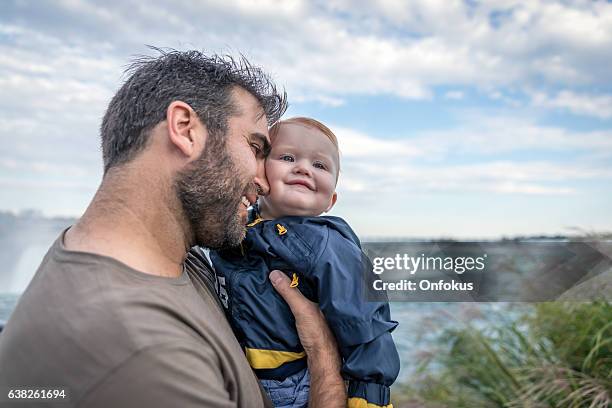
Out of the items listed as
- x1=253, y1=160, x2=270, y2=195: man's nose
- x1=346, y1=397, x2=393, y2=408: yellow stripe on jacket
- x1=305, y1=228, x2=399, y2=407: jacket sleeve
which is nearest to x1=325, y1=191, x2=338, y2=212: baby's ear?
x1=253, y1=160, x2=270, y2=195: man's nose

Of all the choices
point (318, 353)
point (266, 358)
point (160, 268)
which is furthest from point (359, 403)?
point (160, 268)

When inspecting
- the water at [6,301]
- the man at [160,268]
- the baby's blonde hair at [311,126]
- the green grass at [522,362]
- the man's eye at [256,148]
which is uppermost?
the baby's blonde hair at [311,126]

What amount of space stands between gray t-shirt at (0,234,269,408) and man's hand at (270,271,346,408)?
42 centimetres

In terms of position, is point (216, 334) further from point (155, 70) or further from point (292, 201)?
point (155, 70)

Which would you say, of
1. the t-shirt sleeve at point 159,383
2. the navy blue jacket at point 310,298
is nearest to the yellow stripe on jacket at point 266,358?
the navy blue jacket at point 310,298

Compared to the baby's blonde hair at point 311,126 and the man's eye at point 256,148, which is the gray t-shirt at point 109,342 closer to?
the man's eye at point 256,148

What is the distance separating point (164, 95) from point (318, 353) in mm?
946

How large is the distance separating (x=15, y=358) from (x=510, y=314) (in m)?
4.51

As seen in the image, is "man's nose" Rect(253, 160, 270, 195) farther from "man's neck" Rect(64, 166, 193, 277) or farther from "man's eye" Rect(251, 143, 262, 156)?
"man's neck" Rect(64, 166, 193, 277)

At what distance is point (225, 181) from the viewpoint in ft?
5.94

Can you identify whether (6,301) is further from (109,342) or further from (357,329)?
Result: (109,342)

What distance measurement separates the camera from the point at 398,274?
2365mm

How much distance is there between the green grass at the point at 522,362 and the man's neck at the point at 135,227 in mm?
3290

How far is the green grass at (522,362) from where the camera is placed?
13.8ft
